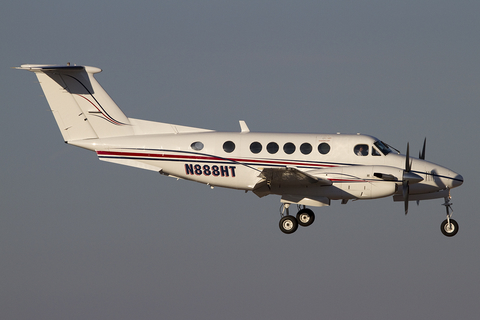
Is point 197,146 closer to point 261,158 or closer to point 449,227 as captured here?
point 261,158

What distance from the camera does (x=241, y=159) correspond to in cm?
2267

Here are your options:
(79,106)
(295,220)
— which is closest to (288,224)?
(295,220)

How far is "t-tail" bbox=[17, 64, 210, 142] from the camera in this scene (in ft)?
77.8

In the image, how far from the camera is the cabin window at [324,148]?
2262 cm

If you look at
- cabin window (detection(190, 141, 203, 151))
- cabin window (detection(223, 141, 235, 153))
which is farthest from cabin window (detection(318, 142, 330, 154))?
cabin window (detection(190, 141, 203, 151))

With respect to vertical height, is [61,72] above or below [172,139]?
above

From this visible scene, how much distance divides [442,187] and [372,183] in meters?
3.14

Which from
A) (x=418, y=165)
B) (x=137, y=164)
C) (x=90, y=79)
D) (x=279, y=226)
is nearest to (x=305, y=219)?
(x=279, y=226)

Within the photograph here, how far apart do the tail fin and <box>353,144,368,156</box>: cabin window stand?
8211 millimetres

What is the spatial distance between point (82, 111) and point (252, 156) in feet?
21.9

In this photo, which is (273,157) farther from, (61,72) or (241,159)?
(61,72)

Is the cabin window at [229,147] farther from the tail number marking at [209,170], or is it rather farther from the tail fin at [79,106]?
the tail fin at [79,106]

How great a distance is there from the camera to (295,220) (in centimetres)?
2331

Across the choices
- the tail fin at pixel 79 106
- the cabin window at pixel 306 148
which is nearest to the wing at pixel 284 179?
the cabin window at pixel 306 148
